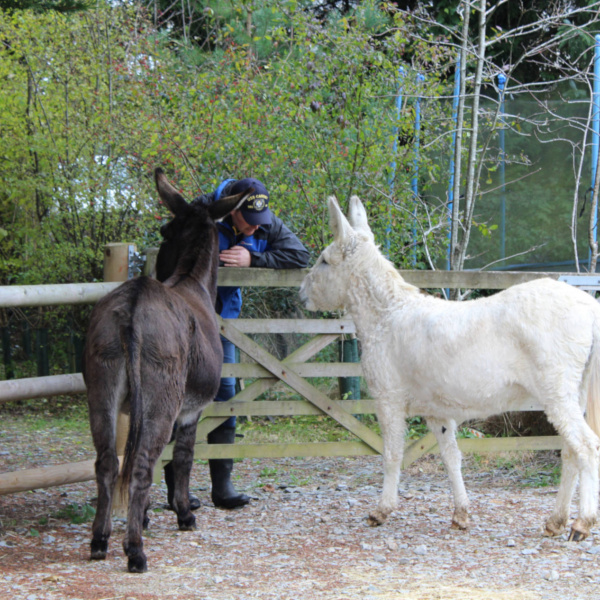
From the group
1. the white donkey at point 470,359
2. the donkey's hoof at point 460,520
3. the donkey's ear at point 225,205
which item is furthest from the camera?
the donkey's ear at point 225,205

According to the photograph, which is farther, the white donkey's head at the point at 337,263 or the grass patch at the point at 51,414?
the grass patch at the point at 51,414

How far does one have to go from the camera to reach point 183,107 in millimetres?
9055

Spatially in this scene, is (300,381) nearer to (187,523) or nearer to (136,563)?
(187,523)

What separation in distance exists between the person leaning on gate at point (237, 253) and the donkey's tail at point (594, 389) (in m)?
2.31

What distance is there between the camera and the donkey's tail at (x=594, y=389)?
479cm

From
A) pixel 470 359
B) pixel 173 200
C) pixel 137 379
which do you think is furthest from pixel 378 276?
pixel 137 379

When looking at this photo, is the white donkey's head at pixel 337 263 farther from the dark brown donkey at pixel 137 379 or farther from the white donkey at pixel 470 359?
the dark brown donkey at pixel 137 379

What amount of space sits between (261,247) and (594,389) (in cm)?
274

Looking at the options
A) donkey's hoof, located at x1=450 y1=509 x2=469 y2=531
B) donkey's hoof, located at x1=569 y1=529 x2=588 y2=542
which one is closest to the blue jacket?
donkey's hoof, located at x1=450 y1=509 x2=469 y2=531

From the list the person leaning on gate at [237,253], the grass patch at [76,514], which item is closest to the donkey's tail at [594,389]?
the person leaning on gate at [237,253]

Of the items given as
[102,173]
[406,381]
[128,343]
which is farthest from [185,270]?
[102,173]

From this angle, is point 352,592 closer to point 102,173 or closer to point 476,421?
point 476,421

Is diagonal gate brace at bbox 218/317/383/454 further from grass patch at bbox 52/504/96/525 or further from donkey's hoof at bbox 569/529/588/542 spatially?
donkey's hoof at bbox 569/529/588/542

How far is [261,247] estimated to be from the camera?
6.13 metres
